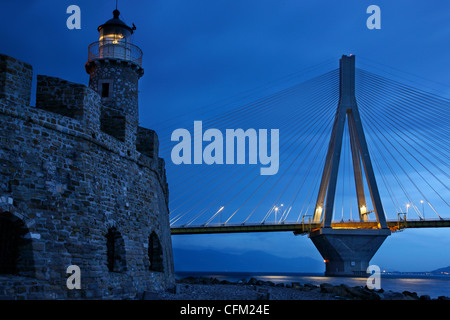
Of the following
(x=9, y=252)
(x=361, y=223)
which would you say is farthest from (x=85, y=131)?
(x=361, y=223)

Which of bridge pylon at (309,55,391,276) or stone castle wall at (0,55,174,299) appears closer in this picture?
stone castle wall at (0,55,174,299)

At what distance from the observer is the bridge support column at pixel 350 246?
35.9m

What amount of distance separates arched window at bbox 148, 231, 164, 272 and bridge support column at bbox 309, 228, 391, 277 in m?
24.3

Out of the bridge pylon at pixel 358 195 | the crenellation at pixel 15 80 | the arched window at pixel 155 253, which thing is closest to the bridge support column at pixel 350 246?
the bridge pylon at pixel 358 195

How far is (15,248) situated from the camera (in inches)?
321

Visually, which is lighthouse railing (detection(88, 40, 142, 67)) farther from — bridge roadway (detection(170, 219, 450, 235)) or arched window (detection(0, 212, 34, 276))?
bridge roadway (detection(170, 219, 450, 235))

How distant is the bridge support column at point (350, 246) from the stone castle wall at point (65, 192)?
2627 cm

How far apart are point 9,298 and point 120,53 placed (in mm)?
11542

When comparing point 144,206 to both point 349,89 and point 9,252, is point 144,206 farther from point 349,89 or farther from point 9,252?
point 349,89

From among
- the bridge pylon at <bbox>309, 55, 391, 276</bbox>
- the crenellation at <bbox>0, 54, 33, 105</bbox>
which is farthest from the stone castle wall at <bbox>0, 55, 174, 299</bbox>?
the bridge pylon at <bbox>309, 55, 391, 276</bbox>

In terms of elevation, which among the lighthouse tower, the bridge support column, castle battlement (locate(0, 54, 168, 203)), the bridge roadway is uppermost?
the lighthouse tower

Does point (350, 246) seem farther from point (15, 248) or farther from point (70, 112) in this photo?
point (15, 248)

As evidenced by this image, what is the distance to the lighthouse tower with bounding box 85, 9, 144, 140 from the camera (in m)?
16.8

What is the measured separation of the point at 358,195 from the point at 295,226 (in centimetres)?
581
